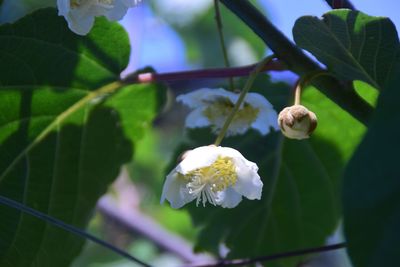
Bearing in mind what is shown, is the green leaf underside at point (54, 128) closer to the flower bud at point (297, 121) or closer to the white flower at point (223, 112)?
the white flower at point (223, 112)

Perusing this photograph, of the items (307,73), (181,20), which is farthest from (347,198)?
(181,20)

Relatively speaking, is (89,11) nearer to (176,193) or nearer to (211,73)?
(211,73)

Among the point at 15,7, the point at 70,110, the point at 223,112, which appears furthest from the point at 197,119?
the point at 15,7

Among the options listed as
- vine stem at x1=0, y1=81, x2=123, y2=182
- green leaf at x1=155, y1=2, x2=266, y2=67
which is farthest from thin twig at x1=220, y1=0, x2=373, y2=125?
green leaf at x1=155, y1=2, x2=266, y2=67

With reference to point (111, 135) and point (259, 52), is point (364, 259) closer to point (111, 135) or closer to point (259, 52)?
point (111, 135)

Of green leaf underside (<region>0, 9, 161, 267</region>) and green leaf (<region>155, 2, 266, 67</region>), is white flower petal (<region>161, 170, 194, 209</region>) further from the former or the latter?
green leaf (<region>155, 2, 266, 67</region>)

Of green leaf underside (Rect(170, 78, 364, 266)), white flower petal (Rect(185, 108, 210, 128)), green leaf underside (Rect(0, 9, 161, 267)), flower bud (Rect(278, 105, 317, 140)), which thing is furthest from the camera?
green leaf underside (Rect(170, 78, 364, 266))
